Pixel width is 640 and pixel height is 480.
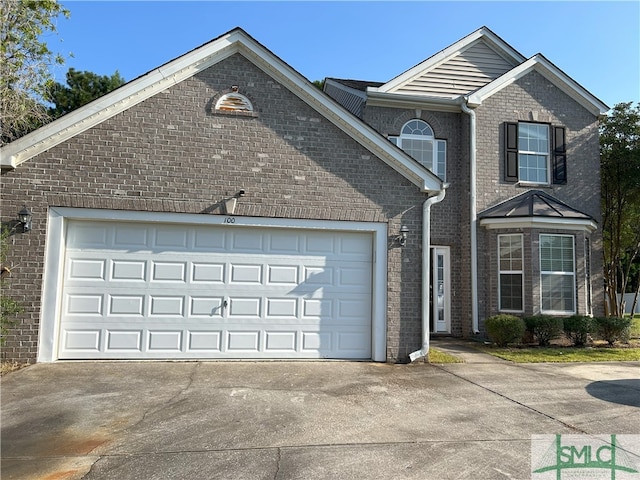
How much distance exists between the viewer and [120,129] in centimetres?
817

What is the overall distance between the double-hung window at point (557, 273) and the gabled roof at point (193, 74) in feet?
16.3

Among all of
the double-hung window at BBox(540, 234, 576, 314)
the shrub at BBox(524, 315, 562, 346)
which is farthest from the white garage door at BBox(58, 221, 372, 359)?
the double-hung window at BBox(540, 234, 576, 314)

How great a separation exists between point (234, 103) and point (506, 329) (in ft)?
26.4

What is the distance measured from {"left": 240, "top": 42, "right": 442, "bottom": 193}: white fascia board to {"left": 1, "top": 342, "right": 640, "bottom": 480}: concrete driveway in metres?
3.76

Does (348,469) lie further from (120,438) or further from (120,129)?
(120,129)

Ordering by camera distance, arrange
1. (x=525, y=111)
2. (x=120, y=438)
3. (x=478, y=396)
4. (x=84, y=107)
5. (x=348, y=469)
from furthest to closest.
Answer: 1. (x=525, y=111)
2. (x=84, y=107)
3. (x=478, y=396)
4. (x=120, y=438)
5. (x=348, y=469)

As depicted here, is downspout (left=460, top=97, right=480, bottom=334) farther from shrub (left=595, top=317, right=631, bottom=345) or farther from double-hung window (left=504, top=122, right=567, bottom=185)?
shrub (left=595, top=317, right=631, bottom=345)

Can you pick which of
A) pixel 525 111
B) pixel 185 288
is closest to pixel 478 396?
pixel 185 288

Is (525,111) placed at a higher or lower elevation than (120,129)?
higher

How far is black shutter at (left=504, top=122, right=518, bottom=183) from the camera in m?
13.0

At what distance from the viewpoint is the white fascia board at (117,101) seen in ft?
25.5

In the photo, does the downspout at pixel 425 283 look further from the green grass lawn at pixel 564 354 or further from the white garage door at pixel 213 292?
the green grass lawn at pixel 564 354

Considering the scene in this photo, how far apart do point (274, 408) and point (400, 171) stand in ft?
17.3

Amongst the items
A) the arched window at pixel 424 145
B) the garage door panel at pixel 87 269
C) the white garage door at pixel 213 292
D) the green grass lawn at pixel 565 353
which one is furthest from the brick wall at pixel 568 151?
the garage door panel at pixel 87 269
